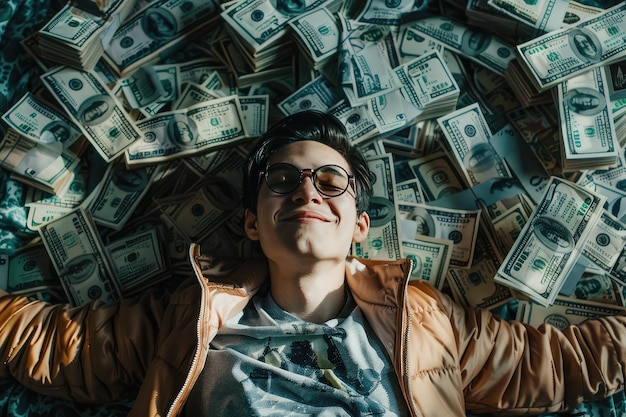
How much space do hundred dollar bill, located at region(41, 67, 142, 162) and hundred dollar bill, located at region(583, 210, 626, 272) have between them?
1.63 m

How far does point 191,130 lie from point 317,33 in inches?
22.6

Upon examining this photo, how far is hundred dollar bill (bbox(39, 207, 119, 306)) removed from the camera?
2031 millimetres

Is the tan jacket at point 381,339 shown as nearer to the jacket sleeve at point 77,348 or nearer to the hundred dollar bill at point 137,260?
the jacket sleeve at point 77,348

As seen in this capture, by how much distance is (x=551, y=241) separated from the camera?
2012 mm

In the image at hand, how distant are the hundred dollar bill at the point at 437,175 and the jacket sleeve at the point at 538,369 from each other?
554 millimetres

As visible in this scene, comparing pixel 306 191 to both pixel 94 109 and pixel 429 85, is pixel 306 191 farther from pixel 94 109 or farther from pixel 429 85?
pixel 94 109

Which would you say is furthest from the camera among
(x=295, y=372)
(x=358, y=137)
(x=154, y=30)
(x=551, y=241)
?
(x=154, y=30)

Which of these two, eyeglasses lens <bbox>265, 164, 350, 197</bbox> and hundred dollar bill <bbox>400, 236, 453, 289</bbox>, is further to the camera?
hundred dollar bill <bbox>400, 236, 453, 289</bbox>

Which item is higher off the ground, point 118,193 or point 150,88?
point 150,88

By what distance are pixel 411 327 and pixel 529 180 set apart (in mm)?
814

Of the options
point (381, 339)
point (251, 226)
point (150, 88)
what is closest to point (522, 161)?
point (381, 339)

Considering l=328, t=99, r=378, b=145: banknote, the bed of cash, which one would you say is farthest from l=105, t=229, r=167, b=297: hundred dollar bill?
l=328, t=99, r=378, b=145: banknote

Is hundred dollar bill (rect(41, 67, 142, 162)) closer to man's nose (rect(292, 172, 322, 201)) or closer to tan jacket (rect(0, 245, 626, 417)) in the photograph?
tan jacket (rect(0, 245, 626, 417))

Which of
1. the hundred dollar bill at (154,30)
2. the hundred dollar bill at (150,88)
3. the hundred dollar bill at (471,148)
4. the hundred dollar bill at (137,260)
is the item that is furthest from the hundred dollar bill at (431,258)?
the hundred dollar bill at (154,30)
